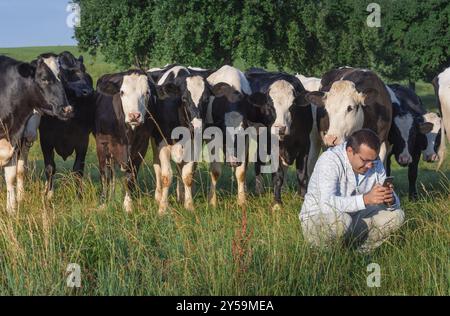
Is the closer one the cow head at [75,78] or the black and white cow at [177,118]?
the black and white cow at [177,118]

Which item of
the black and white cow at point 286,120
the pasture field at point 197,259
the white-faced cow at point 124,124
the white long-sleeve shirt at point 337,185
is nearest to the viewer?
the pasture field at point 197,259

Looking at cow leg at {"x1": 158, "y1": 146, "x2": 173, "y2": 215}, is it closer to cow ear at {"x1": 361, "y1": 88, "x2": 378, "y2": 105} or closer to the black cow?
the black cow

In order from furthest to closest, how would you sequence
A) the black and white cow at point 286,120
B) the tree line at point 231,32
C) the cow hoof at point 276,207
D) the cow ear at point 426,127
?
the tree line at point 231,32 < the cow ear at point 426,127 < the black and white cow at point 286,120 < the cow hoof at point 276,207

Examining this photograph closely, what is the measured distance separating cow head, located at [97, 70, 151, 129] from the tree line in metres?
17.5

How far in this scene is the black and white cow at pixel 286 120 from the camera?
1020cm

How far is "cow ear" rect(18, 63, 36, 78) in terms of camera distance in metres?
9.12

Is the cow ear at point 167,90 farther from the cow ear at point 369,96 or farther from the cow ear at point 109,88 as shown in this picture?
the cow ear at point 369,96

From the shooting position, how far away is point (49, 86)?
29.7 ft

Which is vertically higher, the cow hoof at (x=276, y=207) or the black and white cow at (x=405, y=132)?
the black and white cow at (x=405, y=132)

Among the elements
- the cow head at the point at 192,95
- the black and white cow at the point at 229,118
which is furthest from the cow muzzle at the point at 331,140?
the cow head at the point at 192,95

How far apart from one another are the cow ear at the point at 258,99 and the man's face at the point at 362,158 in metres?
4.00

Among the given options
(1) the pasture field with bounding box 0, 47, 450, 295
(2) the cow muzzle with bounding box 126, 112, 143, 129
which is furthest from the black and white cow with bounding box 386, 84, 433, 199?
(2) the cow muzzle with bounding box 126, 112, 143, 129
